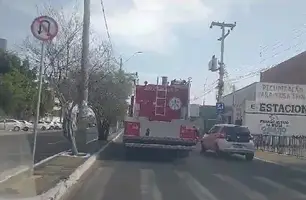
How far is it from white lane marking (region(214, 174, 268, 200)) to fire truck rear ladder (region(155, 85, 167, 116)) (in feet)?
21.2

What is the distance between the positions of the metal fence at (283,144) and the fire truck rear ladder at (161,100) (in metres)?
9.37

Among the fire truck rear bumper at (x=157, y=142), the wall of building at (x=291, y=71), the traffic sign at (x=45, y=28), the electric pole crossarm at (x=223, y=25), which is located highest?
the electric pole crossarm at (x=223, y=25)

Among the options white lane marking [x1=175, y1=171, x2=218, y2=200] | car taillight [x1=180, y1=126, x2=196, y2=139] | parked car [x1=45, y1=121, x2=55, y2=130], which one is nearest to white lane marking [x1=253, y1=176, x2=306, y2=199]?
white lane marking [x1=175, y1=171, x2=218, y2=200]

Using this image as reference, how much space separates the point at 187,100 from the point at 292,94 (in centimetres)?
2203

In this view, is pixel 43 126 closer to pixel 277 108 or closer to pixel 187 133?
pixel 277 108

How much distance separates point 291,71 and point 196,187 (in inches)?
1908

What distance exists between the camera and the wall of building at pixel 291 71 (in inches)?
2265

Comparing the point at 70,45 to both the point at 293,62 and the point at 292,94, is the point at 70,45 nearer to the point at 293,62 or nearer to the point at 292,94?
the point at 292,94

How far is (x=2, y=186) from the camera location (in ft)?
38.5

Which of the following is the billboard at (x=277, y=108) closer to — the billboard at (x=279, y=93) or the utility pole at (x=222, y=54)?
the billboard at (x=279, y=93)

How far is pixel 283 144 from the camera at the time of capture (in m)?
36.2

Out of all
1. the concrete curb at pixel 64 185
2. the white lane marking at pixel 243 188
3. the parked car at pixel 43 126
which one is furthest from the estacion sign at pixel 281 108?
the parked car at pixel 43 126

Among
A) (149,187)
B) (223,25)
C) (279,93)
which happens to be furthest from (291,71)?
(149,187)

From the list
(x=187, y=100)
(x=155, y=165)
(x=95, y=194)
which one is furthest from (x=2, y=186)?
(x=187, y=100)
